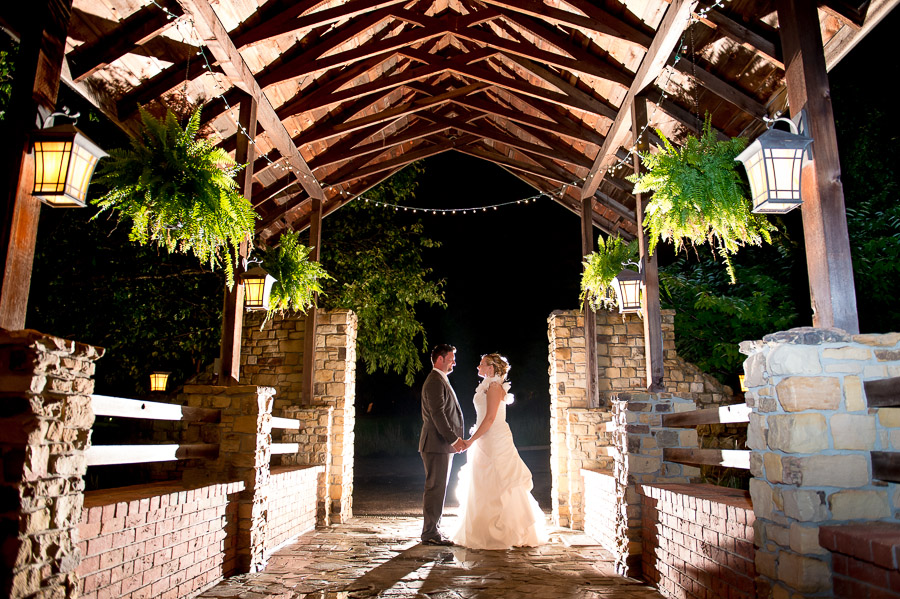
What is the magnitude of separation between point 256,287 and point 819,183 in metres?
4.82

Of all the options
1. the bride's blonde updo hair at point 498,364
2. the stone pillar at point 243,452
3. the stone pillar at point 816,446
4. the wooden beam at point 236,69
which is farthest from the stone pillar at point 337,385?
the stone pillar at point 816,446

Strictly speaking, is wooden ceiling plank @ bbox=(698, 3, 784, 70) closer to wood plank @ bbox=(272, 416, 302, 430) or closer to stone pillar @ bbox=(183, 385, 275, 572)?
stone pillar @ bbox=(183, 385, 275, 572)

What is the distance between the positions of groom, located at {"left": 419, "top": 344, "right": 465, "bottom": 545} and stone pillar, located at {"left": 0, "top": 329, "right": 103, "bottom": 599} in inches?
141

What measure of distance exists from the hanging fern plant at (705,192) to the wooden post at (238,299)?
3582 mm

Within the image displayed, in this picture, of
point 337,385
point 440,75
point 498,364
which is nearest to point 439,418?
point 498,364

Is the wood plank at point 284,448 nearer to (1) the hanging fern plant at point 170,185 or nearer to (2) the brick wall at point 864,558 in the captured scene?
(1) the hanging fern plant at point 170,185

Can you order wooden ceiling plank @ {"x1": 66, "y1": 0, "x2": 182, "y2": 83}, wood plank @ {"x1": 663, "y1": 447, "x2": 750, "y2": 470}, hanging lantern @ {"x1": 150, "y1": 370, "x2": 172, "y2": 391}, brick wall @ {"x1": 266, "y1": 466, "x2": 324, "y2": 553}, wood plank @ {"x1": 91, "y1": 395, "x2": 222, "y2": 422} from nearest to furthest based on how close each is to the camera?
wood plank @ {"x1": 91, "y1": 395, "x2": 222, "y2": 422}, wood plank @ {"x1": 663, "y1": 447, "x2": 750, "y2": 470}, wooden ceiling plank @ {"x1": 66, "y1": 0, "x2": 182, "y2": 83}, brick wall @ {"x1": 266, "y1": 466, "x2": 324, "y2": 553}, hanging lantern @ {"x1": 150, "y1": 370, "x2": 172, "y2": 391}

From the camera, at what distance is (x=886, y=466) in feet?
8.16

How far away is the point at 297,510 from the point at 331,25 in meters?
5.20

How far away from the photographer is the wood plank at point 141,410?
305 centimetres

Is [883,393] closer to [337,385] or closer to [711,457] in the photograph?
[711,457]

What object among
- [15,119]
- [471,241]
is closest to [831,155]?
[15,119]

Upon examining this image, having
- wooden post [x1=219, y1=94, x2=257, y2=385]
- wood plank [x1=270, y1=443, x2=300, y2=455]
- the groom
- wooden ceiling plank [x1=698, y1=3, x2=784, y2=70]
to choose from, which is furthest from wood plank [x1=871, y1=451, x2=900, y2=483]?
wood plank [x1=270, y1=443, x2=300, y2=455]

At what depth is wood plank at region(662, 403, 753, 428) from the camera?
3.29m
